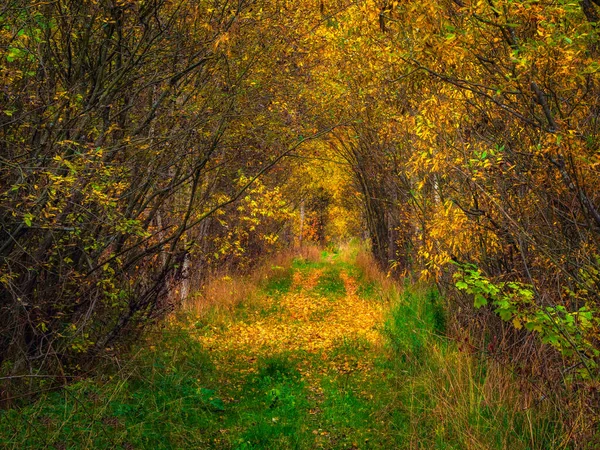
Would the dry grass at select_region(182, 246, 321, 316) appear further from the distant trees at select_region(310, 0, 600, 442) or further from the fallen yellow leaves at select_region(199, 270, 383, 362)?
the distant trees at select_region(310, 0, 600, 442)

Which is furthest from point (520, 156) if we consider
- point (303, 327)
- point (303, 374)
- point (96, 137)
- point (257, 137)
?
point (303, 327)

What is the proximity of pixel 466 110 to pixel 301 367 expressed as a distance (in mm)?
4423

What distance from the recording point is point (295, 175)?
2286cm

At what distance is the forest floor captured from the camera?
5.01m

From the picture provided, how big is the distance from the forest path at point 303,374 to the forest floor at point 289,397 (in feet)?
0.07

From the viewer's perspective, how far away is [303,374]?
331 inches

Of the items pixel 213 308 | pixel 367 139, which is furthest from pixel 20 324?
pixel 367 139

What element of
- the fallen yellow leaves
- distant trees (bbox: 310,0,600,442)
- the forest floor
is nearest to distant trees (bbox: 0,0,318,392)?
the forest floor

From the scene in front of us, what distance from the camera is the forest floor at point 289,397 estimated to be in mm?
5008

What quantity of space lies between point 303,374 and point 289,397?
132cm

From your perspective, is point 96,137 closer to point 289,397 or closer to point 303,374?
point 289,397

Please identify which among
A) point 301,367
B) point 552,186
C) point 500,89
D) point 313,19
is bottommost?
point 301,367

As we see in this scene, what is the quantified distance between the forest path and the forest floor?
0.07 feet

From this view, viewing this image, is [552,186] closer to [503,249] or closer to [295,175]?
[503,249]
